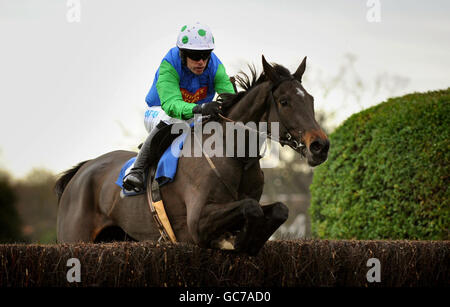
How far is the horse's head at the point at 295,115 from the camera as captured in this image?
14.3 feet

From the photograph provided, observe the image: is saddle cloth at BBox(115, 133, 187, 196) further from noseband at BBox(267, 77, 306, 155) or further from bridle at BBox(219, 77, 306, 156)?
noseband at BBox(267, 77, 306, 155)

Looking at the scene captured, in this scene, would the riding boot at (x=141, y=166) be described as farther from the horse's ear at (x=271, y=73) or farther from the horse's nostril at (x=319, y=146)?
the horse's nostril at (x=319, y=146)

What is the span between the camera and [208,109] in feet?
16.6

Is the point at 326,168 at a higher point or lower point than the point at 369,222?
higher

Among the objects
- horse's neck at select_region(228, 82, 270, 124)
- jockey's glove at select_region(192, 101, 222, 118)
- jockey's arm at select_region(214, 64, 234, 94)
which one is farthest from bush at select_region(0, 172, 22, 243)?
horse's neck at select_region(228, 82, 270, 124)

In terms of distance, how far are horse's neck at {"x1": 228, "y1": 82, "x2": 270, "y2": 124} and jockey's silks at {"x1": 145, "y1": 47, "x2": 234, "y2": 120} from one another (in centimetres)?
46

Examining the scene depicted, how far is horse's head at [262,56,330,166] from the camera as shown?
4363mm

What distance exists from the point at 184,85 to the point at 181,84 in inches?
1.3

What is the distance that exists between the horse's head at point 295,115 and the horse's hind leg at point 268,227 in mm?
497

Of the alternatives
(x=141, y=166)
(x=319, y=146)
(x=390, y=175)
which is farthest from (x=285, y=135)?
(x=390, y=175)
